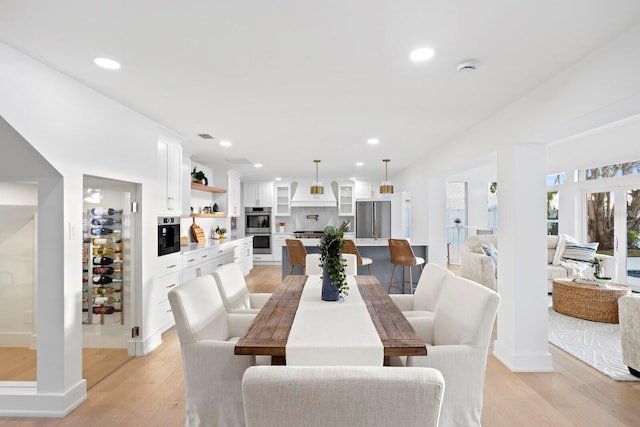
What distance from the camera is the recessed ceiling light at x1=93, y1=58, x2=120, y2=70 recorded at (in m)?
2.26

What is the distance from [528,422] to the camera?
2.32m

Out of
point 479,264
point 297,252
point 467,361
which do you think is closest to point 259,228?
point 297,252

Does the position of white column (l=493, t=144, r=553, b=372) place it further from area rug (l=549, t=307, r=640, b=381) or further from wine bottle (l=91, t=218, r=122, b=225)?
wine bottle (l=91, t=218, r=122, b=225)

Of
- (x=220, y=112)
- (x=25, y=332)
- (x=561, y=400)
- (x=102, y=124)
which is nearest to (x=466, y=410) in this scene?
(x=561, y=400)

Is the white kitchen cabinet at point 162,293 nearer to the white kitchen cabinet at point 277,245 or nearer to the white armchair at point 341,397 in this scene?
the white armchair at point 341,397

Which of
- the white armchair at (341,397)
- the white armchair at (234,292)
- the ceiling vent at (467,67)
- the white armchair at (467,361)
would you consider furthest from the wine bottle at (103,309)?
the ceiling vent at (467,67)

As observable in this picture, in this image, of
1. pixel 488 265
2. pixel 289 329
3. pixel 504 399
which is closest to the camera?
pixel 289 329

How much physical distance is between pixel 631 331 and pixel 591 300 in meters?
1.66

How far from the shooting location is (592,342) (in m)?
3.69

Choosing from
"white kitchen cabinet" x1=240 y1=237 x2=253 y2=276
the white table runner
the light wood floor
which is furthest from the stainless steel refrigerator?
the white table runner

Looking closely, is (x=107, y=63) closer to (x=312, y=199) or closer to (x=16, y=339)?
(x=16, y=339)

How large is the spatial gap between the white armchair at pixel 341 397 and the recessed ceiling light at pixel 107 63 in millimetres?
2229

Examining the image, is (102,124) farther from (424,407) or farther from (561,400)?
(561,400)

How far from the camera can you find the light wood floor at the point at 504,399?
2.36 metres
